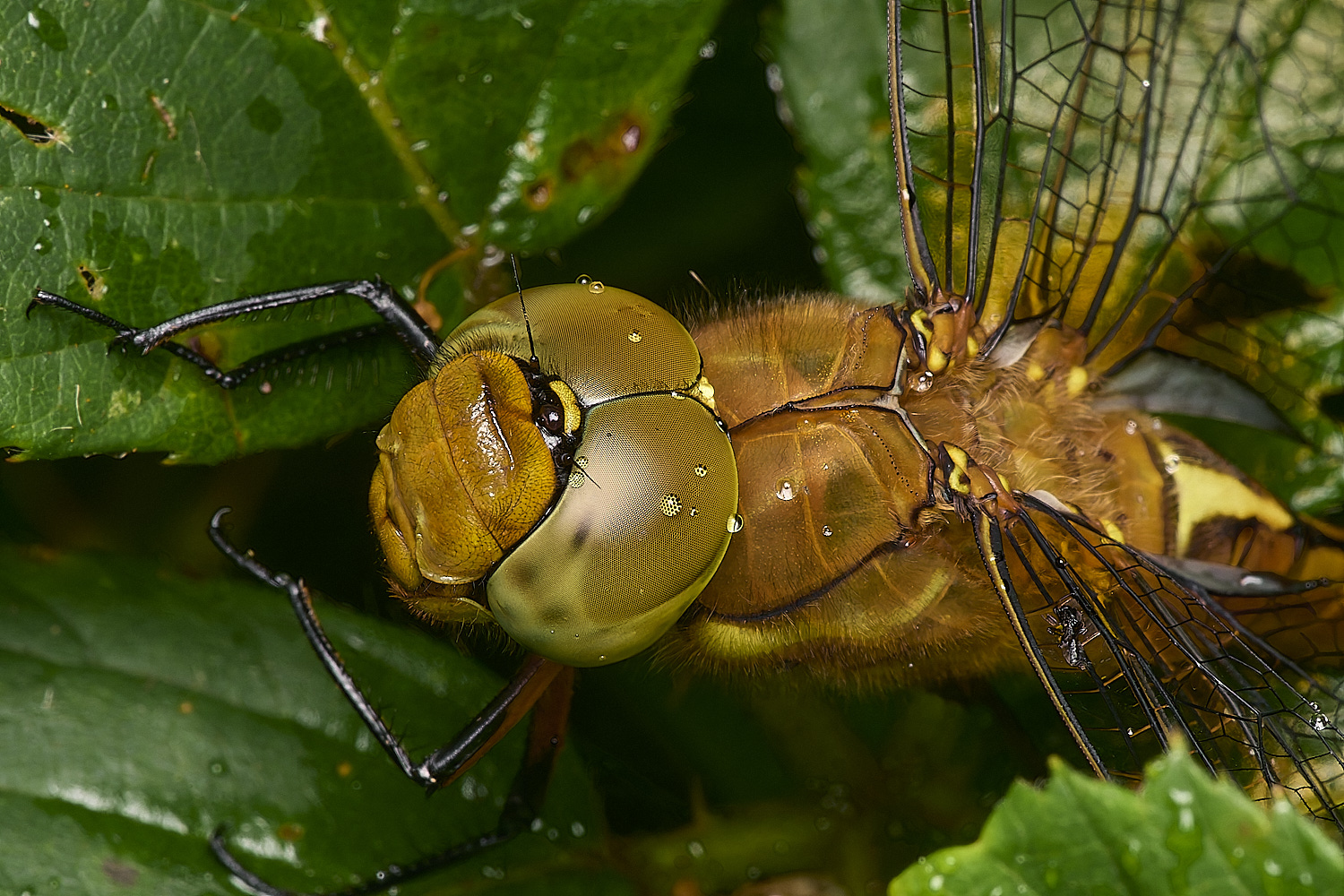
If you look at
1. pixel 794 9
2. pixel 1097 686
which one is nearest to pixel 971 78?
pixel 794 9

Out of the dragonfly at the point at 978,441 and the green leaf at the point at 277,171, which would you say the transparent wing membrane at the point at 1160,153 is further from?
Result: the green leaf at the point at 277,171

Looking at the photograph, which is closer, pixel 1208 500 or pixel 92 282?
pixel 92 282

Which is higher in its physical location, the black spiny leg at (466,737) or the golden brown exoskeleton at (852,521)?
the golden brown exoskeleton at (852,521)

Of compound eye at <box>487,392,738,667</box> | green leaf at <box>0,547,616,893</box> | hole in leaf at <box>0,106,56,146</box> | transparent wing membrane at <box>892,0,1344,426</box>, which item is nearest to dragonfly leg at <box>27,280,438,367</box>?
hole in leaf at <box>0,106,56,146</box>

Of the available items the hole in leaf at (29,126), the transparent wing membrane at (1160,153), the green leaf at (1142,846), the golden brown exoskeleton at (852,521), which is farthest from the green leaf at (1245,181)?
the hole in leaf at (29,126)

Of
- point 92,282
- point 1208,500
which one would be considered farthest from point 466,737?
point 1208,500

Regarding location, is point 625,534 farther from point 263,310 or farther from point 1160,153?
point 1160,153
